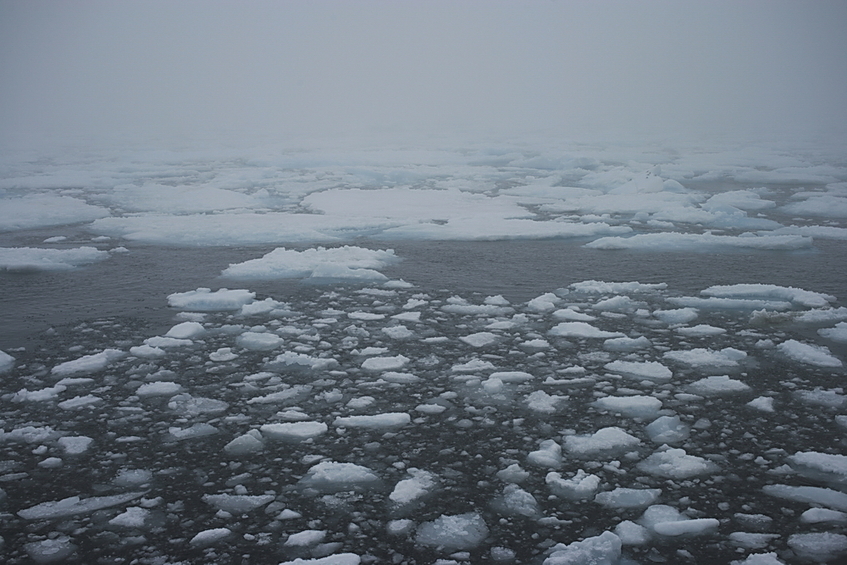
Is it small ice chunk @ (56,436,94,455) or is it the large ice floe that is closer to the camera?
the large ice floe

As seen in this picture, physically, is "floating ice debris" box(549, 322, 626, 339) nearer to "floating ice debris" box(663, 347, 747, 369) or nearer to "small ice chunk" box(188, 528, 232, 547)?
"floating ice debris" box(663, 347, 747, 369)

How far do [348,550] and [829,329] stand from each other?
4463 mm

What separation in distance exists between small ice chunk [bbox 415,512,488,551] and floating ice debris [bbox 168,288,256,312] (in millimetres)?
3833

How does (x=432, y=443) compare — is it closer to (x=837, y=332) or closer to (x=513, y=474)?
(x=513, y=474)

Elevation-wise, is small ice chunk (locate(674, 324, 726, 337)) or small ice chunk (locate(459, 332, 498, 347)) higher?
small ice chunk (locate(674, 324, 726, 337))

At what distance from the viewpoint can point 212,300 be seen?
22.0 ft

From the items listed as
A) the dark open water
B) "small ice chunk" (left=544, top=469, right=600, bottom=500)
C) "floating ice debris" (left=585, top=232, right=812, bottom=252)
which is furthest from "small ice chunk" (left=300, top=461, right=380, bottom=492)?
"floating ice debris" (left=585, top=232, right=812, bottom=252)

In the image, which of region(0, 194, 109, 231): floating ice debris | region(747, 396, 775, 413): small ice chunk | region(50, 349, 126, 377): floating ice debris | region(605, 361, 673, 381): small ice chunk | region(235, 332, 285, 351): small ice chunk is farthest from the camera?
region(0, 194, 109, 231): floating ice debris

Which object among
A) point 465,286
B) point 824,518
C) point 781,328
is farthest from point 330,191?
point 824,518

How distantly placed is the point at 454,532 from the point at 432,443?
2.80ft

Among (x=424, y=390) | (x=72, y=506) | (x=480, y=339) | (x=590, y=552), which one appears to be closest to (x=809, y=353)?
(x=480, y=339)

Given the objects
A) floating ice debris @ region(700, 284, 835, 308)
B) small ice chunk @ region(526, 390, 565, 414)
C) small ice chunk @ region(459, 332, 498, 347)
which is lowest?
small ice chunk @ region(526, 390, 565, 414)

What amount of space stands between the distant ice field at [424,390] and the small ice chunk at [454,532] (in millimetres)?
11

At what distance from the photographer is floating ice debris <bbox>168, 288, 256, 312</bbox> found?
21.8ft
